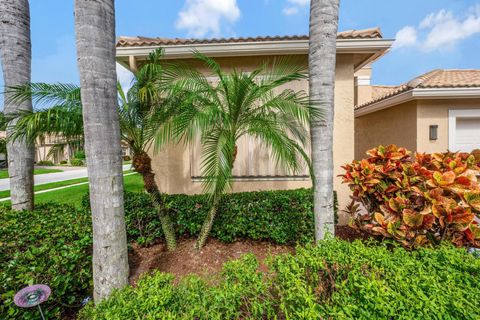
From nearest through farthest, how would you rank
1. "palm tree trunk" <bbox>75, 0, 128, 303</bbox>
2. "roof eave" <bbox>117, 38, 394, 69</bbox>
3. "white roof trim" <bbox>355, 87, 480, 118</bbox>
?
"palm tree trunk" <bbox>75, 0, 128, 303</bbox> → "roof eave" <bbox>117, 38, 394, 69</bbox> → "white roof trim" <bbox>355, 87, 480, 118</bbox>

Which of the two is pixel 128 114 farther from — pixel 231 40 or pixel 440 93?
pixel 440 93

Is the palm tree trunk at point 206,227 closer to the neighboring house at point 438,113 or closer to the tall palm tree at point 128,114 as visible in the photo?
the tall palm tree at point 128,114

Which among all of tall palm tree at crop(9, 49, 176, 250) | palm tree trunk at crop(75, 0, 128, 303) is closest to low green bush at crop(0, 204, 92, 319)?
palm tree trunk at crop(75, 0, 128, 303)

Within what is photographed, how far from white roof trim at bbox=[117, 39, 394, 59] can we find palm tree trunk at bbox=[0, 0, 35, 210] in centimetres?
171

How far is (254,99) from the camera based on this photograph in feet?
12.0

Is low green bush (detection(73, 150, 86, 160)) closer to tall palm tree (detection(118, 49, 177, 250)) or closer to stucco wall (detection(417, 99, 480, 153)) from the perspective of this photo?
tall palm tree (detection(118, 49, 177, 250))

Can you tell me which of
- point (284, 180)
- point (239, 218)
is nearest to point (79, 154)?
point (239, 218)

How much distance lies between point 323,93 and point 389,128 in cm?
668

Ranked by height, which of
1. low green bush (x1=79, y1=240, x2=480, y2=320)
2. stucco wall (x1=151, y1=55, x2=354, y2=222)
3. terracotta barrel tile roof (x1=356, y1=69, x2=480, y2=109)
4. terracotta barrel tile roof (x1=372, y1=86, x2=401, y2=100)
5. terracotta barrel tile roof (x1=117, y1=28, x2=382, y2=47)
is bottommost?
low green bush (x1=79, y1=240, x2=480, y2=320)

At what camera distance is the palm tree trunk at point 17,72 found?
3.87 metres

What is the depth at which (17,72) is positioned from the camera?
3.99m

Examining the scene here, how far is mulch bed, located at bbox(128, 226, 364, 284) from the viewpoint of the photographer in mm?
3857

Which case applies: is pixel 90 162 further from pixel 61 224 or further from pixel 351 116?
pixel 351 116

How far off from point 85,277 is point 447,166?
5873 mm
